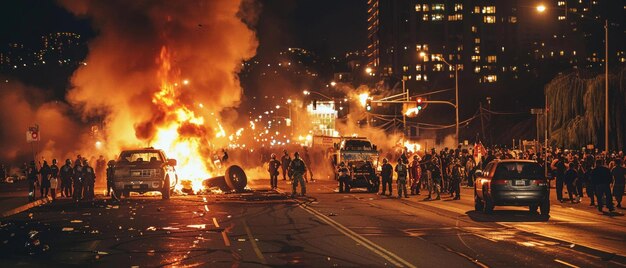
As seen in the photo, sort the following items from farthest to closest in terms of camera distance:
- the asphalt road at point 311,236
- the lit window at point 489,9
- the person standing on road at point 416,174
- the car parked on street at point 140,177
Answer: the lit window at point 489,9
the person standing on road at point 416,174
the car parked on street at point 140,177
the asphalt road at point 311,236

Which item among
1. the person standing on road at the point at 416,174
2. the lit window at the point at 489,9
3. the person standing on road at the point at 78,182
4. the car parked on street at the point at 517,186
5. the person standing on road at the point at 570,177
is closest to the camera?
the car parked on street at the point at 517,186

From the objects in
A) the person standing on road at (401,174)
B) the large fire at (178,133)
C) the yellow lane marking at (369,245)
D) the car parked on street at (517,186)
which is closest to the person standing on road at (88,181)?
the large fire at (178,133)

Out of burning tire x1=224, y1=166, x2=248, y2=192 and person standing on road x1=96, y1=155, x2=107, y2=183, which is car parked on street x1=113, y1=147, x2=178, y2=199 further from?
person standing on road x1=96, y1=155, x2=107, y2=183

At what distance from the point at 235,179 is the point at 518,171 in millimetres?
14352

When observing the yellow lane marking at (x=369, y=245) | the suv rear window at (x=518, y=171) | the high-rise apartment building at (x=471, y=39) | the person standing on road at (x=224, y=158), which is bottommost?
the yellow lane marking at (x=369, y=245)

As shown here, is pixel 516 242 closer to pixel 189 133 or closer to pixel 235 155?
pixel 189 133

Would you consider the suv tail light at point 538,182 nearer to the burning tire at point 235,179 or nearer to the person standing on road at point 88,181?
the burning tire at point 235,179

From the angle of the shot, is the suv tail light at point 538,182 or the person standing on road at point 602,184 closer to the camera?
the suv tail light at point 538,182

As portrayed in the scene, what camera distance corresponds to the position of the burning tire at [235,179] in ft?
101

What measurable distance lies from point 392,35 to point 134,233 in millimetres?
170187

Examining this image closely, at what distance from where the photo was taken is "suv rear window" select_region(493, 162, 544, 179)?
64.7 ft

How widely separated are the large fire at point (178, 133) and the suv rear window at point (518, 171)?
18.7 metres

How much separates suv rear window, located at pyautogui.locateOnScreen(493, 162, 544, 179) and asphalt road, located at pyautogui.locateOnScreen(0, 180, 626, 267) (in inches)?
45.0

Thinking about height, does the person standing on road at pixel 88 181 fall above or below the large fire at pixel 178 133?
below
